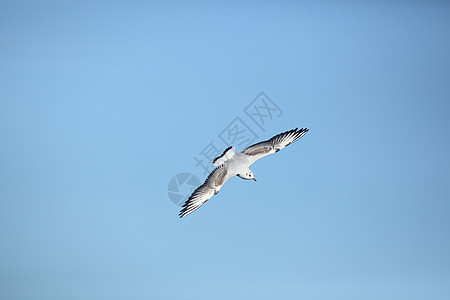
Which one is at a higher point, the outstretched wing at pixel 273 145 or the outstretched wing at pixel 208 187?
the outstretched wing at pixel 273 145

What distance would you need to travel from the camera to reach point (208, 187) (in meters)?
9.53

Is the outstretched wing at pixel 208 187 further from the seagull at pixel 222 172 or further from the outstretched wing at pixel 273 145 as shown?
the outstretched wing at pixel 273 145

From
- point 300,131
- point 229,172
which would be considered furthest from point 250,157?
point 300,131

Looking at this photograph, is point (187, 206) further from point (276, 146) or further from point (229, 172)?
point (276, 146)

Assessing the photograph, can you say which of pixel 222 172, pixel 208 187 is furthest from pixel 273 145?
pixel 208 187

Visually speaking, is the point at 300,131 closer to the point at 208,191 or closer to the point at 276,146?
the point at 276,146

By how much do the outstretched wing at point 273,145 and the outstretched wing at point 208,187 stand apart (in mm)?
550

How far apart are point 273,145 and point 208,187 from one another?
143 centimetres

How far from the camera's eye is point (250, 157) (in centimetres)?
961

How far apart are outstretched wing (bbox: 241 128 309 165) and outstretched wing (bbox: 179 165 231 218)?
55 centimetres

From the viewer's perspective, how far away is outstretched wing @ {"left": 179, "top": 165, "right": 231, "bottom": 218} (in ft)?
31.2

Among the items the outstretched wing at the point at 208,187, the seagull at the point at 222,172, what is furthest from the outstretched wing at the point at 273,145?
the outstretched wing at the point at 208,187

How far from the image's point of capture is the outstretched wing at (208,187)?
950 centimetres

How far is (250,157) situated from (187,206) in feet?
4.65
